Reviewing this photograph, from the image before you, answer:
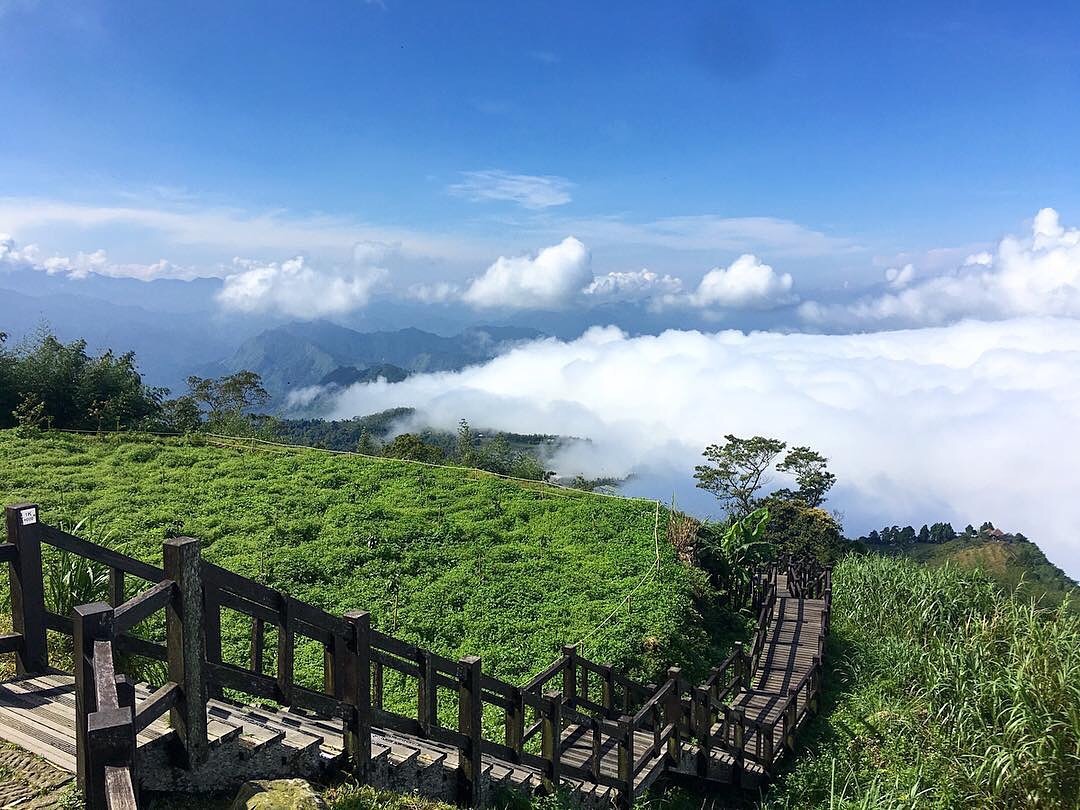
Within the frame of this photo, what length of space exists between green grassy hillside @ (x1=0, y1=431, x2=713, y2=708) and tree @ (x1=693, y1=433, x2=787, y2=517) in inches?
1301

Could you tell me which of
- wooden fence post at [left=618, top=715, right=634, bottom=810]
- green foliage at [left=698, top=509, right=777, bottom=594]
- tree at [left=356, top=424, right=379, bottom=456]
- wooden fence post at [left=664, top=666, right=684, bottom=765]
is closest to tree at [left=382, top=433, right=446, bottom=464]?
tree at [left=356, top=424, right=379, bottom=456]

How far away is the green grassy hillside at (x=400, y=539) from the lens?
13.9 m

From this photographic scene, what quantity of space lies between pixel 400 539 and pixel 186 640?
13078 millimetres

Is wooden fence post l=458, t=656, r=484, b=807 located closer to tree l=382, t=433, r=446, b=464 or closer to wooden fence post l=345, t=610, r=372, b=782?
wooden fence post l=345, t=610, r=372, b=782

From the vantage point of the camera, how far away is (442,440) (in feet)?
407

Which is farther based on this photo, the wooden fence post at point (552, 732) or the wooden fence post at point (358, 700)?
the wooden fence post at point (552, 732)

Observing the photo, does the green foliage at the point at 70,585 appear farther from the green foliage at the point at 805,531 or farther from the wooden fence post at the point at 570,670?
the green foliage at the point at 805,531

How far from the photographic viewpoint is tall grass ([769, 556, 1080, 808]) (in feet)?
28.1

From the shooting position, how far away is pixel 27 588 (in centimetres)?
548

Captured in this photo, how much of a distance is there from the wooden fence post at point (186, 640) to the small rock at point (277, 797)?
394mm

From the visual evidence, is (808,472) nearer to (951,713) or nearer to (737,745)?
(951,713)

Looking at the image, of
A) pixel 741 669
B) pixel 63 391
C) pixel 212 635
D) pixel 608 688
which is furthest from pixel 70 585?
pixel 63 391

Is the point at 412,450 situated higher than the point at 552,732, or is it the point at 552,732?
the point at 552,732

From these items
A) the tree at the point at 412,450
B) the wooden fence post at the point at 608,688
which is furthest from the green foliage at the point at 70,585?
the tree at the point at 412,450
